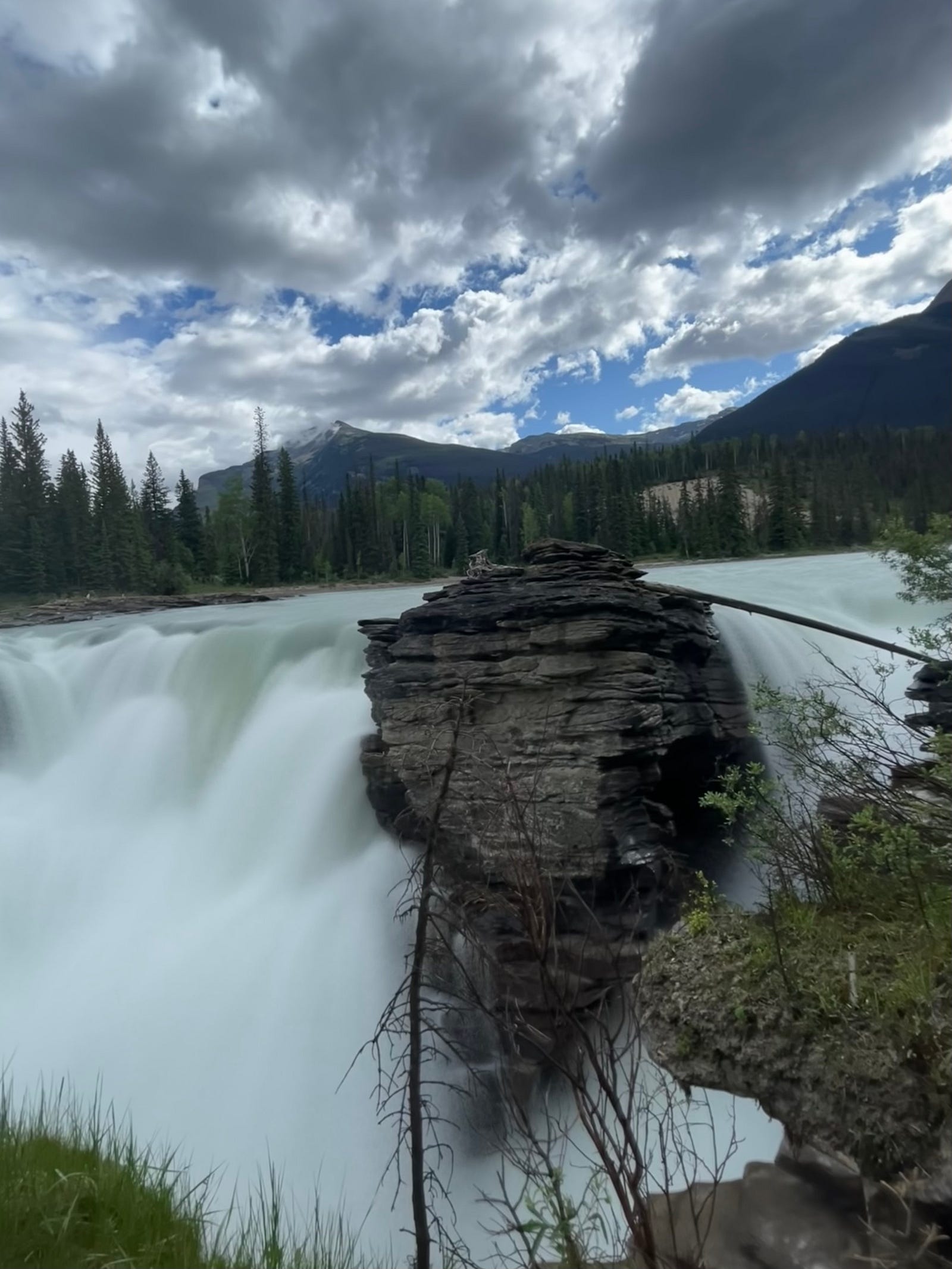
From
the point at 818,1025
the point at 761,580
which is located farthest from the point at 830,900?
the point at 761,580

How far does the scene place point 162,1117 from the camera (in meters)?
7.20

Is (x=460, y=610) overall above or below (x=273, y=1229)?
above

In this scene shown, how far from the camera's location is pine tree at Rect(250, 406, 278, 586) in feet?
167

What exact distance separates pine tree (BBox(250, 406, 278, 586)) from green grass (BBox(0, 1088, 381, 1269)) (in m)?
47.9

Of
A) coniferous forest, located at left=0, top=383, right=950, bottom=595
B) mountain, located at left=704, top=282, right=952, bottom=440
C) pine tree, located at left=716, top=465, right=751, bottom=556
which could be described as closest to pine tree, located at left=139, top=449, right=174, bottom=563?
coniferous forest, located at left=0, top=383, right=950, bottom=595

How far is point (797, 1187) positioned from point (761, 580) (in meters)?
23.9

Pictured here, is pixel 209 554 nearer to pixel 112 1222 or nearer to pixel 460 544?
pixel 460 544

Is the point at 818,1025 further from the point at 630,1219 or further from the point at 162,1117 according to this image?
the point at 162,1117

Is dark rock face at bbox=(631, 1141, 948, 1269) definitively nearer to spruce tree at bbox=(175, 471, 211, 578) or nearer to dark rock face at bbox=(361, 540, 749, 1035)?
dark rock face at bbox=(361, 540, 749, 1035)

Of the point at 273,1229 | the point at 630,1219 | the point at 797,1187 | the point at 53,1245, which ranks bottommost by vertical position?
the point at 797,1187

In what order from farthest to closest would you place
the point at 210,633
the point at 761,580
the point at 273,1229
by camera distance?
the point at 761,580 → the point at 210,633 → the point at 273,1229

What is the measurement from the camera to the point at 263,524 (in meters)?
52.8

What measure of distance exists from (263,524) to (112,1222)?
2079 inches

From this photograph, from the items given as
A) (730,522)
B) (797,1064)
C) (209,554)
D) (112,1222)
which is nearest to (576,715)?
(797,1064)
